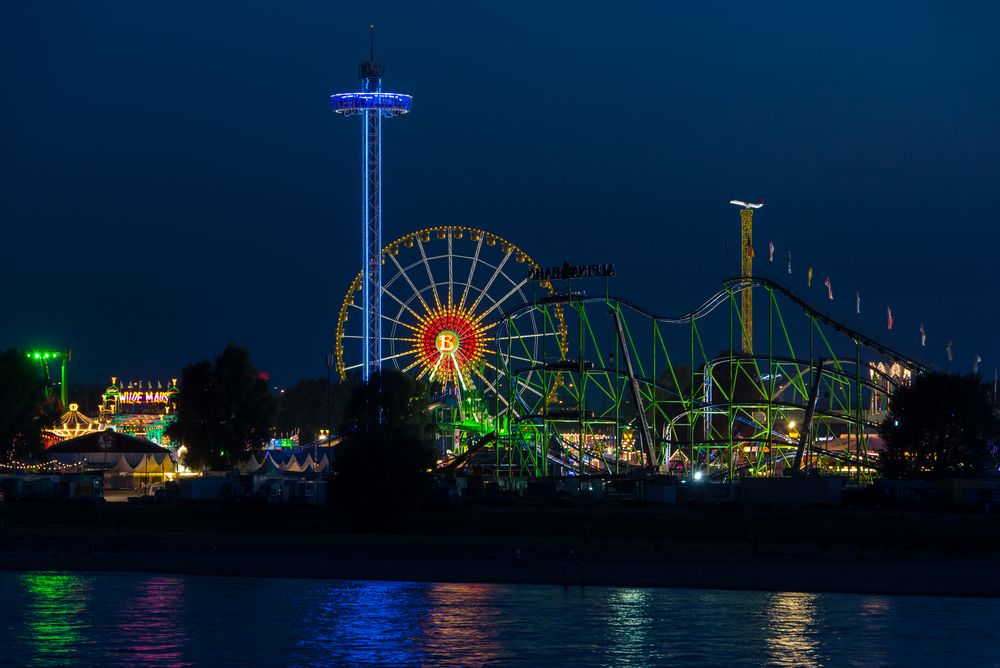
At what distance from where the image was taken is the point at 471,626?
3241 cm

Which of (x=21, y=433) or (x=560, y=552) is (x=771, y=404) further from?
(x=21, y=433)

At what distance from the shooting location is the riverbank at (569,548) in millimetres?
40375

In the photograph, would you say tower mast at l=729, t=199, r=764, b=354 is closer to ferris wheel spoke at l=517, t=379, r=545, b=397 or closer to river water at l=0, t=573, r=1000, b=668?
ferris wheel spoke at l=517, t=379, r=545, b=397

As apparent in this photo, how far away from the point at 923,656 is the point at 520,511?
130 ft

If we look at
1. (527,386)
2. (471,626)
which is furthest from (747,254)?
(471,626)

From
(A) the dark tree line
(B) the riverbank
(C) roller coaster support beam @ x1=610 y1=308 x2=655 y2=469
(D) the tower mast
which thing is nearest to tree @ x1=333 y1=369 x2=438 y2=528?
(B) the riverbank

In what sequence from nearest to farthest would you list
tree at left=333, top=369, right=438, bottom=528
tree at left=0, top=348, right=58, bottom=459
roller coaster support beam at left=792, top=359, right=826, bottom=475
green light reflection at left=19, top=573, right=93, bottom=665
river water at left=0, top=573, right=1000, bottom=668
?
1. river water at left=0, top=573, right=1000, bottom=668
2. green light reflection at left=19, top=573, right=93, bottom=665
3. tree at left=333, top=369, right=438, bottom=528
4. roller coaster support beam at left=792, top=359, right=826, bottom=475
5. tree at left=0, top=348, right=58, bottom=459

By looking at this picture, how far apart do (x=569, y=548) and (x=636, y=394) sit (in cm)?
3878

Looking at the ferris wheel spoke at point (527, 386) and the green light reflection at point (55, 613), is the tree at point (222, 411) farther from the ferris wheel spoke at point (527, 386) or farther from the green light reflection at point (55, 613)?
the green light reflection at point (55, 613)

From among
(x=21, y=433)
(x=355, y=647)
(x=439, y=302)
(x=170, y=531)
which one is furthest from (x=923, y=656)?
(x=21, y=433)

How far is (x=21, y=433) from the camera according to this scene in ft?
336

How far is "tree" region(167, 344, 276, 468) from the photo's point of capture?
101 metres

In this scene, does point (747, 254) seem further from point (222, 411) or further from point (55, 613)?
point (55, 613)

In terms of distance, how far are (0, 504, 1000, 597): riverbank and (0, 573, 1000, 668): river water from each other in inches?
88.6
